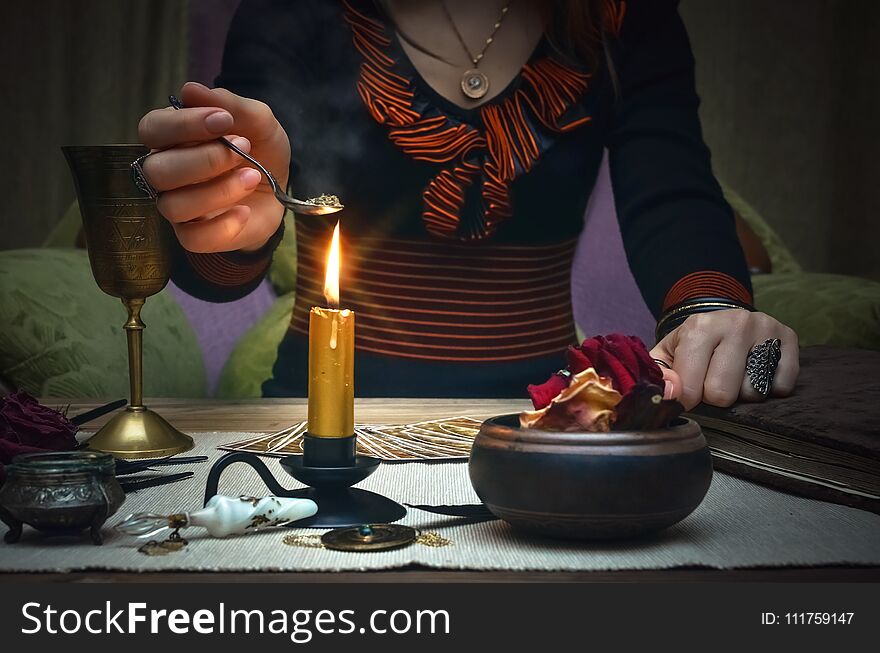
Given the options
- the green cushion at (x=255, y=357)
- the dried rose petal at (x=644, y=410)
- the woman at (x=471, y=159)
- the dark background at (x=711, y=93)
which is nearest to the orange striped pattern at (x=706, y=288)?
the woman at (x=471, y=159)

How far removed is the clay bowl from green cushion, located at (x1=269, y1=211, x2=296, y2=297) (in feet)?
4.55

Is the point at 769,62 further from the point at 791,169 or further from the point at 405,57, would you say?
the point at 405,57

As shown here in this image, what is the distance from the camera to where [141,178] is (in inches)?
26.0

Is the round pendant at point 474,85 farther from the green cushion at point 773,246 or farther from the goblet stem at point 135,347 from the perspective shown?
the green cushion at point 773,246

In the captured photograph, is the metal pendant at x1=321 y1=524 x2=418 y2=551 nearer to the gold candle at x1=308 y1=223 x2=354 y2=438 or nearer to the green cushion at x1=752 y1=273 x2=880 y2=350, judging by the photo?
the gold candle at x1=308 y1=223 x2=354 y2=438

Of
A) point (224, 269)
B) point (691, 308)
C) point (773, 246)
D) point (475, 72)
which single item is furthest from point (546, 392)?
point (773, 246)

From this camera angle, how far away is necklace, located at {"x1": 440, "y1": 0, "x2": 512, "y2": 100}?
1.21 meters

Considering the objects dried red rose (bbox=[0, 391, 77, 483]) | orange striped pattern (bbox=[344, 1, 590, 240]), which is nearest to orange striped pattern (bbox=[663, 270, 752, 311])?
orange striped pattern (bbox=[344, 1, 590, 240])

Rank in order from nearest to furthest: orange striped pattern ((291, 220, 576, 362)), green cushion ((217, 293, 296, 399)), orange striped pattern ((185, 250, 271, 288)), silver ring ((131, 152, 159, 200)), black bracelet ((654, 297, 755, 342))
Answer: silver ring ((131, 152, 159, 200)) < black bracelet ((654, 297, 755, 342)) < orange striped pattern ((185, 250, 271, 288)) < orange striped pattern ((291, 220, 576, 362)) < green cushion ((217, 293, 296, 399))

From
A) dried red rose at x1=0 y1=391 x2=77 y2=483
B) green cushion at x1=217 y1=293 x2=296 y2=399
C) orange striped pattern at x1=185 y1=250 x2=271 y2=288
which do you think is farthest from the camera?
green cushion at x1=217 y1=293 x2=296 y2=399

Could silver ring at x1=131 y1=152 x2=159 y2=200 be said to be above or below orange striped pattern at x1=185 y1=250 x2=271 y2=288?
above

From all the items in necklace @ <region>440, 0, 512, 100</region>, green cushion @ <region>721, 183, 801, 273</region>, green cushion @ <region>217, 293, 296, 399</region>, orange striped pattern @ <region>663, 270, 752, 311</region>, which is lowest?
green cushion @ <region>217, 293, 296, 399</region>

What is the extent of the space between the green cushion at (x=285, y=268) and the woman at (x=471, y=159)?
440mm

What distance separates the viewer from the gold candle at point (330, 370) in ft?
1.55
